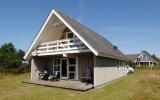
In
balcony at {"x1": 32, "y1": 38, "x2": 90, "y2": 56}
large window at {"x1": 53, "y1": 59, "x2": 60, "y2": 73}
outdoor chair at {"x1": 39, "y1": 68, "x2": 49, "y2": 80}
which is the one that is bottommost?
outdoor chair at {"x1": 39, "y1": 68, "x2": 49, "y2": 80}

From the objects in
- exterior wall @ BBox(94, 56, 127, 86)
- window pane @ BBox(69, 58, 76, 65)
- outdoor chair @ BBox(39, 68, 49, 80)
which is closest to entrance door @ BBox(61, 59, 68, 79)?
window pane @ BBox(69, 58, 76, 65)

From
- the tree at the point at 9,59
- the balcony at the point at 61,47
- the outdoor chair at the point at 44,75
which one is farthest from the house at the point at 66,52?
the tree at the point at 9,59

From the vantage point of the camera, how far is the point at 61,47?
20.5m

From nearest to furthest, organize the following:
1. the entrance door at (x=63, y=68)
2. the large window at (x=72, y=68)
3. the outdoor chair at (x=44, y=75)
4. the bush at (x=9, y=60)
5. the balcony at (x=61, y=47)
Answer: the balcony at (x=61, y=47), the large window at (x=72, y=68), the outdoor chair at (x=44, y=75), the entrance door at (x=63, y=68), the bush at (x=9, y=60)

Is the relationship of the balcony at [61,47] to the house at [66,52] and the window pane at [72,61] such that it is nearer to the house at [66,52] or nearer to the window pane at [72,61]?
the house at [66,52]

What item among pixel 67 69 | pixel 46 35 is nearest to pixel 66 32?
pixel 46 35

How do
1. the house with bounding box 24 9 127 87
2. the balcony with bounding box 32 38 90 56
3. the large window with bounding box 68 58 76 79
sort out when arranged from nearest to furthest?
the house with bounding box 24 9 127 87 → the balcony with bounding box 32 38 90 56 → the large window with bounding box 68 58 76 79

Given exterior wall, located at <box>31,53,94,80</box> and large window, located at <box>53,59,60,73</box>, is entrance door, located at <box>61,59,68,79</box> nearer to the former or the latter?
large window, located at <box>53,59,60,73</box>

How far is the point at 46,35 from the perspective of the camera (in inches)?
834

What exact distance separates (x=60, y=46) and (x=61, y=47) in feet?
1.82

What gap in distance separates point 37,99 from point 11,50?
108ft

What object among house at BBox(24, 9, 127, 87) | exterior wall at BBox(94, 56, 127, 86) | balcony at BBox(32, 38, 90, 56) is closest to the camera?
exterior wall at BBox(94, 56, 127, 86)

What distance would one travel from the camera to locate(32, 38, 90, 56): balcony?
59.7 feet

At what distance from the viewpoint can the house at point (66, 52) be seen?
1802 cm
